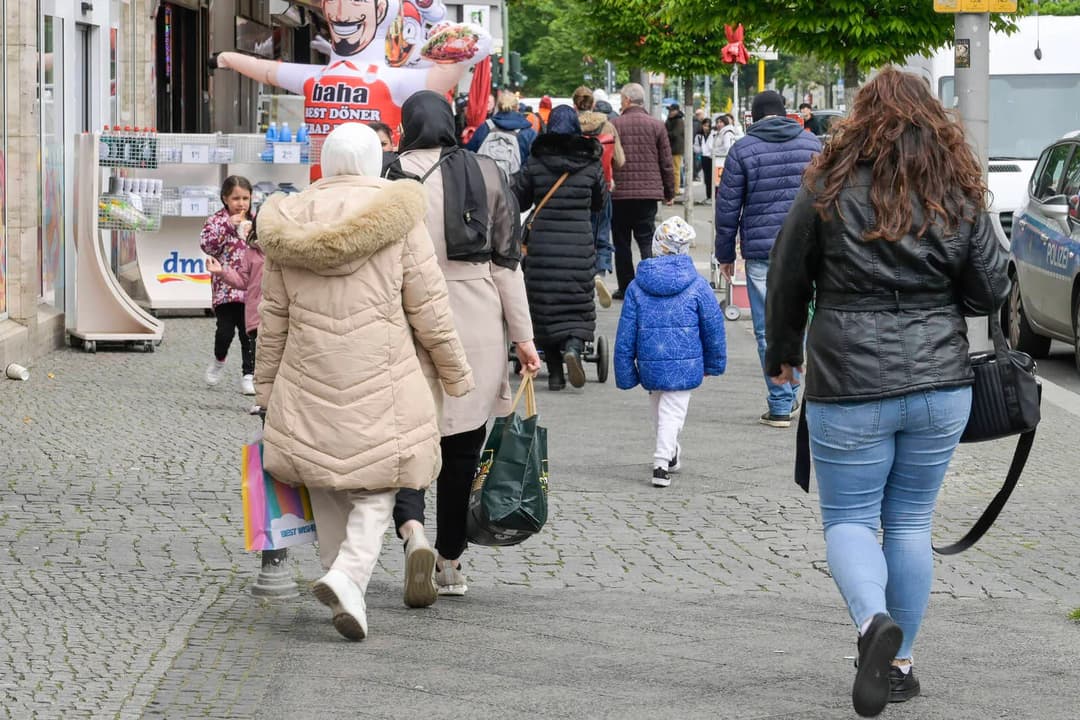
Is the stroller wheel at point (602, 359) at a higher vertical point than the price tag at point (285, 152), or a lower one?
lower

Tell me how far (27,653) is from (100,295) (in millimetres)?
8556

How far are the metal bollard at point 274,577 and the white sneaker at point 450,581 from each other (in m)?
0.53

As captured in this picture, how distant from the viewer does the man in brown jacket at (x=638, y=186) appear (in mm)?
17766

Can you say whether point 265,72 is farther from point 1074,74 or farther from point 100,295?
point 1074,74


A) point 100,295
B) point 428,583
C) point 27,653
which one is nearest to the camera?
point 27,653

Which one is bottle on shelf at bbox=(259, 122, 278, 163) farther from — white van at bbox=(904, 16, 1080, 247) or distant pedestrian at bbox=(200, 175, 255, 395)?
white van at bbox=(904, 16, 1080, 247)

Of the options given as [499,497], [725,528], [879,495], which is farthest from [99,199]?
[879,495]

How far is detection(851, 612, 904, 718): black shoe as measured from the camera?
4797mm

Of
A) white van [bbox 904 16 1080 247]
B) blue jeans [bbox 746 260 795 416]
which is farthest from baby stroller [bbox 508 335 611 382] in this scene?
white van [bbox 904 16 1080 247]

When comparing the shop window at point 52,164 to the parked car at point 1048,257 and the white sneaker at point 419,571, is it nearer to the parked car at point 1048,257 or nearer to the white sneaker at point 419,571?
the parked car at point 1048,257

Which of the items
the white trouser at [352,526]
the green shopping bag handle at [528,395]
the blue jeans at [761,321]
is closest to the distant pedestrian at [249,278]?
the blue jeans at [761,321]

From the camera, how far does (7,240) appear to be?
1289cm

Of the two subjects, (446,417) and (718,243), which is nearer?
(446,417)

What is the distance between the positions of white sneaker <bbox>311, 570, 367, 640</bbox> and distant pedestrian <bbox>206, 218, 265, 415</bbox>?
466 centimetres
